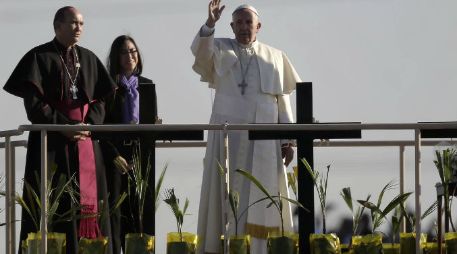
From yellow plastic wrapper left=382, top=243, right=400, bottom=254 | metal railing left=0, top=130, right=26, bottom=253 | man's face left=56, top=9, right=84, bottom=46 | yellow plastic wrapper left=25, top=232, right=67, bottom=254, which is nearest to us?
yellow plastic wrapper left=25, top=232, right=67, bottom=254

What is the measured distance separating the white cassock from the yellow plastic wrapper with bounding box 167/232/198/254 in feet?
4.19

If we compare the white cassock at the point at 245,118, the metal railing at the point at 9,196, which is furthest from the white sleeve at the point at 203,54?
the metal railing at the point at 9,196

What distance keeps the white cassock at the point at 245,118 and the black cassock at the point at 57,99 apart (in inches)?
34.4

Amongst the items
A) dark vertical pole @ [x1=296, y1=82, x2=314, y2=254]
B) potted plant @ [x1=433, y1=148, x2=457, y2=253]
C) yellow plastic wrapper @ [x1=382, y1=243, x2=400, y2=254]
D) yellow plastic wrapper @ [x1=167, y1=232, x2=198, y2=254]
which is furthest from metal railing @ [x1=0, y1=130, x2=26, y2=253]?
potted plant @ [x1=433, y1=148, x2=457, y2=253]

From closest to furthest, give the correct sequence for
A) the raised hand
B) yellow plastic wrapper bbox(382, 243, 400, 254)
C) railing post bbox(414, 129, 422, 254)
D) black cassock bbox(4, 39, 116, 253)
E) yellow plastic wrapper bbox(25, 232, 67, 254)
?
railing post bbox(414, 129, 422, 254) → yellow plastic wrapper bbox(25, 232, 67, 254) → yellow plastic wrapper bbox(382, 243, 400, 254) → black cassock bbox(4, 39, 116, 253) → the raised hand

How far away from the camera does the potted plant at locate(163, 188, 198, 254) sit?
517 inches

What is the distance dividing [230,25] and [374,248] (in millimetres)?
2781

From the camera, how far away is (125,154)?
14.4 meters

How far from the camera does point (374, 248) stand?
42.9 feet

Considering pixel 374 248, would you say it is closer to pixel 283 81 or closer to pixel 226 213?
pixel 226 213

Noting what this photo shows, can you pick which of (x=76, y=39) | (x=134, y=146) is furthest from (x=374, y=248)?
(x=76, y=39)

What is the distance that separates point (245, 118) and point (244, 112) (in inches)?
2.5

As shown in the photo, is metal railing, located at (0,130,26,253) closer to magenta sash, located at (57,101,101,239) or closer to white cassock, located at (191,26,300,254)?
magenta sash, located at (57,101,101,239)

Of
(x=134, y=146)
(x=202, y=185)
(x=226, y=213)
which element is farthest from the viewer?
(x=202, y=185)
